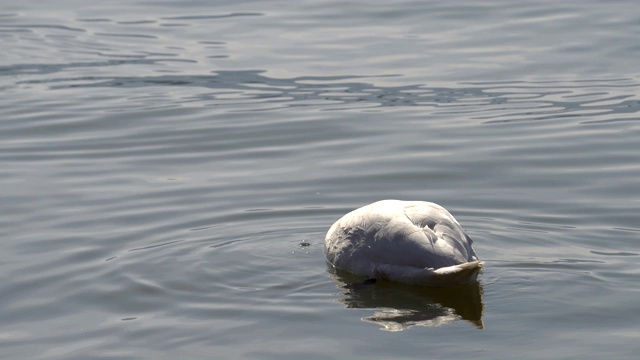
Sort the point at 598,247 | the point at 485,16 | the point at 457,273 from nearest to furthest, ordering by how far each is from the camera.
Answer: the point at 457,273 → the point at 598,247 → the point at 485,16

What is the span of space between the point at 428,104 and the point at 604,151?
2.88 m

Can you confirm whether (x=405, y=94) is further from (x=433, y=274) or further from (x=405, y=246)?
(x=433, y=274)

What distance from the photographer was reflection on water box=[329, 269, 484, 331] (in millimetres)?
7794

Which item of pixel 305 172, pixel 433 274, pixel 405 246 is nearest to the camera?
pixel 433 274

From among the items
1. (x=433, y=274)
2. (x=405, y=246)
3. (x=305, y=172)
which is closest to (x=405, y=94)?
(x=305, y=172)

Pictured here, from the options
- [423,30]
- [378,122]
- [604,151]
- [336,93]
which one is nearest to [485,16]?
[423,30]

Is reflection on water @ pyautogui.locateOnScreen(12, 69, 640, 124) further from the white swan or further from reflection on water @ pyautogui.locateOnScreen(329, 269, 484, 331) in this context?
reflection on water @ pyautogui.locateOnScreen(329, 269, 484, 331)

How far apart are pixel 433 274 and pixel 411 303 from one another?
0.21 metres

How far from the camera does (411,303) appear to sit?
26.7 feet

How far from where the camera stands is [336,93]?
15.9 metres

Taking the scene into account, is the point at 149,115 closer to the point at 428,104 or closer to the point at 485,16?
the point at 428,104

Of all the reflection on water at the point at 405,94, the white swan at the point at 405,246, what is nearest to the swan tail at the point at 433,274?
the white swan at the point at 405,246

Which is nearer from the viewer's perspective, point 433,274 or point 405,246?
point 433,274

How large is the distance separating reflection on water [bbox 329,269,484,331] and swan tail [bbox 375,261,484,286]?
0.22 ft
